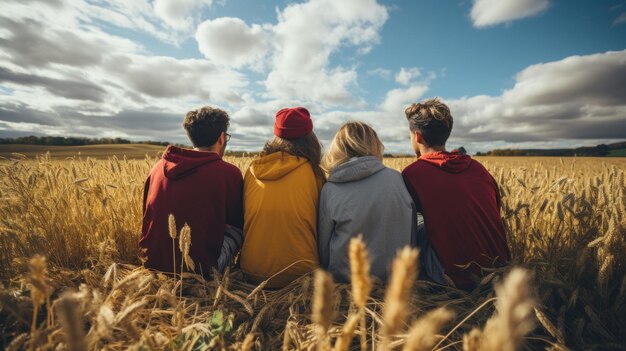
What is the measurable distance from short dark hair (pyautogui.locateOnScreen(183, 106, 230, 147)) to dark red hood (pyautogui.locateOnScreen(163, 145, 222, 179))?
376mm

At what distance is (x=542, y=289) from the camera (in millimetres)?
2127

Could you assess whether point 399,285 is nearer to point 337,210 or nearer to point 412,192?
point 337,210

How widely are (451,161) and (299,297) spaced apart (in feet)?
5.58

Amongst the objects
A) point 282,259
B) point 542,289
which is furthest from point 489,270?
point 282,259

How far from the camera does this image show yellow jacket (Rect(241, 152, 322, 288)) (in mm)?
2686

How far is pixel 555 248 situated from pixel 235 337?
8.87ft

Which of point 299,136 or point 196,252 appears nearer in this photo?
point 196,252

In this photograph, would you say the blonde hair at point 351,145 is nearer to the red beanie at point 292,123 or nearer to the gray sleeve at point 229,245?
the red beanie at point 292,123

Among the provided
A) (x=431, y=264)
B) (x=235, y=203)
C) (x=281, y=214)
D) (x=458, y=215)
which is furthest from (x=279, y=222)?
(x=458, y=215)

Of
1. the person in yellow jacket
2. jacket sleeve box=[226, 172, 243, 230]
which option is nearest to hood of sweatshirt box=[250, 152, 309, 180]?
the person in yellow jacket

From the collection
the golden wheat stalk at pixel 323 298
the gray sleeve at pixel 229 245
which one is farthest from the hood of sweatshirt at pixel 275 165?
the golden wheat stalk at pixel 323 298

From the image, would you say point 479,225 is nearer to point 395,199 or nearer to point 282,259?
point 395,199

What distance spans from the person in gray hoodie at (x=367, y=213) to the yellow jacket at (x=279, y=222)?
→ 0.18 meters

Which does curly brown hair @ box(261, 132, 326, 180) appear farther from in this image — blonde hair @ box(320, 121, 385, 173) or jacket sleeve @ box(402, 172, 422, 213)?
jacket sleeve @ box(402, 172, 422, 213)
